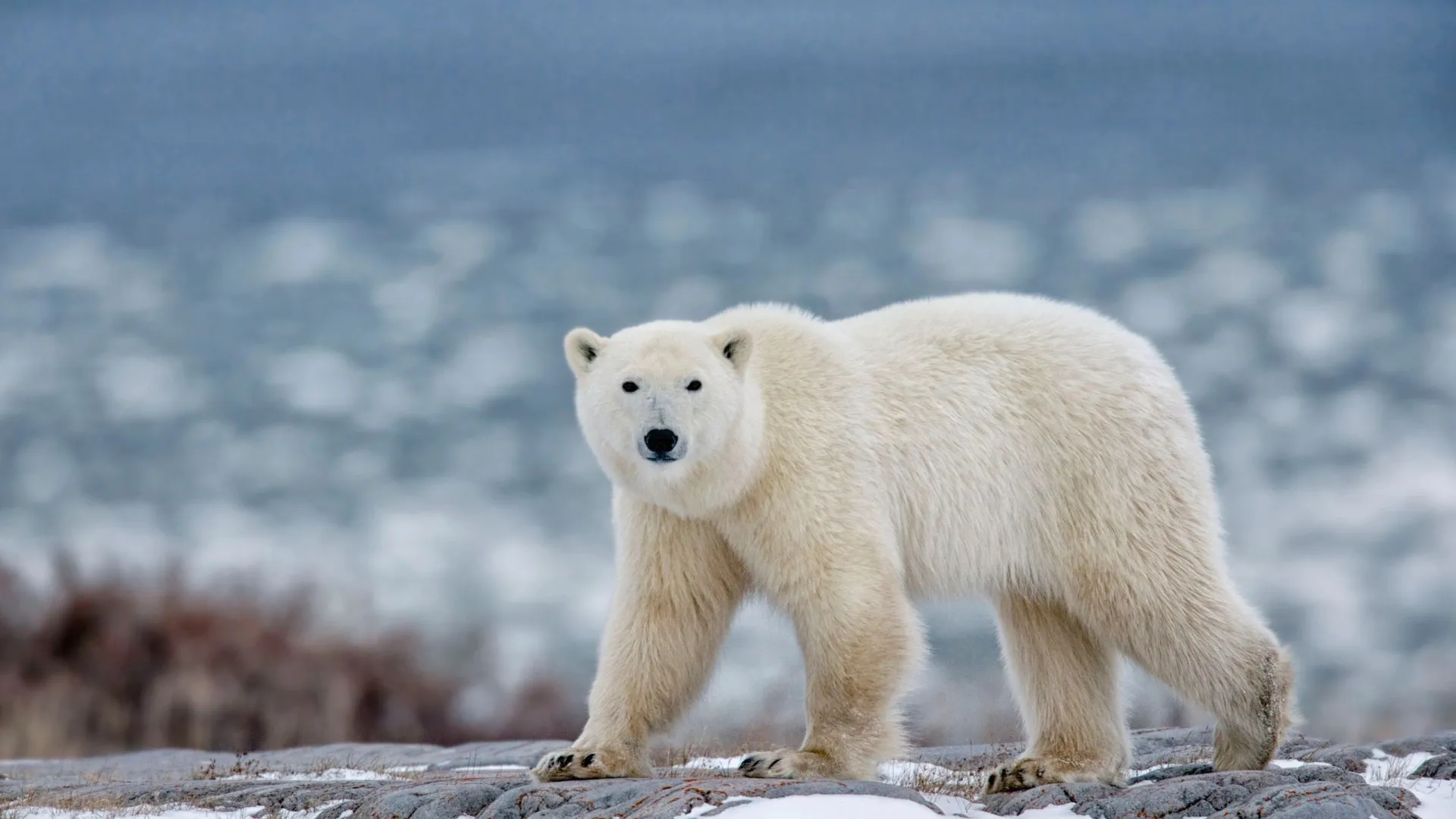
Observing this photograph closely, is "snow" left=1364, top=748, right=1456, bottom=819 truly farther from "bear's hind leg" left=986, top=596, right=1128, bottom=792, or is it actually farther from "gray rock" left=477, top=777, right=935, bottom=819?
"gray rock" left=477, top=777, right=935, bottom=819

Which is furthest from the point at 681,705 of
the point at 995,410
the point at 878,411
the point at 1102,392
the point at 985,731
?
the point at 985,731

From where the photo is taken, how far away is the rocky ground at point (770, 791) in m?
5.78

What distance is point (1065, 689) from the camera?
7.77 meters

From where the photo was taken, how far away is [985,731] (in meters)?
10.3

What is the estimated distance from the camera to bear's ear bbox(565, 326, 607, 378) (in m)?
6.71

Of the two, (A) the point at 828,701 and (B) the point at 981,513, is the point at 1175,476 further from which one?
(A) the point at 828,701

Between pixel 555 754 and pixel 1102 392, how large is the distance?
3363 mm

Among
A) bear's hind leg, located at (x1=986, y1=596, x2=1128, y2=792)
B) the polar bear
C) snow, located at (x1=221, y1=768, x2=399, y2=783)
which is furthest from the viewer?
snow, located at (x1=221, y1=768, x2=399, y2=783)

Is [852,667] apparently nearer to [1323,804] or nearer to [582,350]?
[582,350]

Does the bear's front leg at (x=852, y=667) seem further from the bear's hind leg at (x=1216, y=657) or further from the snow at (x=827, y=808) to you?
the bear's hind leg at (x=1216, y=657)

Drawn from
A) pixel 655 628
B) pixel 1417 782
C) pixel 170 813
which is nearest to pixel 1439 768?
pixel 1417 782

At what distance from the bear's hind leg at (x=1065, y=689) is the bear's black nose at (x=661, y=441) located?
8.35 feet

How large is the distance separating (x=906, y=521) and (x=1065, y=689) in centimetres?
142

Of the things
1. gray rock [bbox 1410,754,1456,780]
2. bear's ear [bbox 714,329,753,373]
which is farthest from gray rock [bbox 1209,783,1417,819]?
bear's ear [bbox 714,329,753,373]
